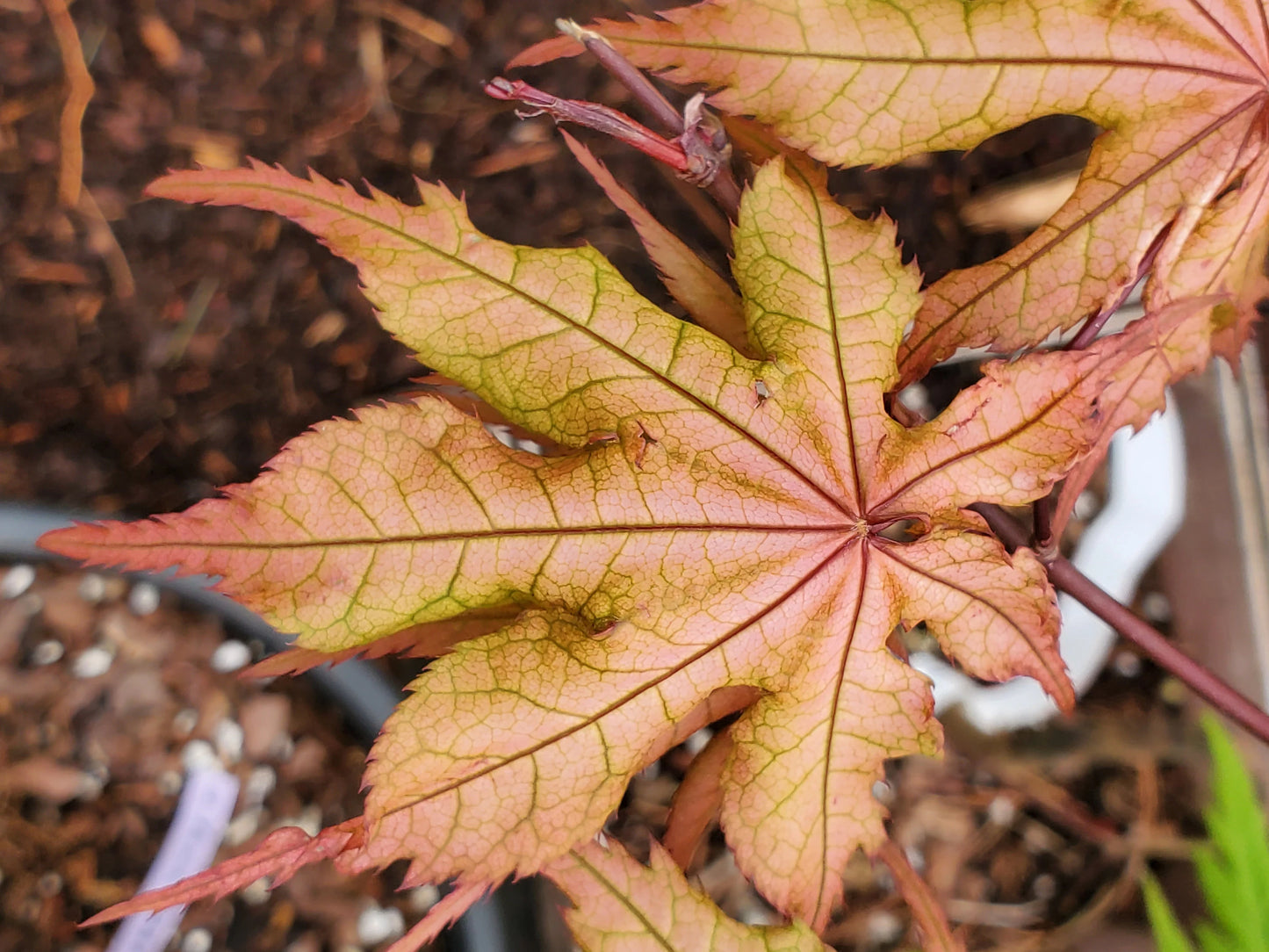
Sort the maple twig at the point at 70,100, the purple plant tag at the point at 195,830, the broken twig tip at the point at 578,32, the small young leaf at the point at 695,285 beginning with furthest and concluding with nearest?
the maple twig at the point at 70,100
the purple plant tag at the point at 195,830
the small young leaf at the point at 695,285
the broken twig tip at the point at 578,32

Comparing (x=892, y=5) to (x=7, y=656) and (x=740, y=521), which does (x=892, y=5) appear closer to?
(x=740, y=521)

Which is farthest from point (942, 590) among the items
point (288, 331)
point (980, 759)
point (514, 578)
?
point (288, 331)

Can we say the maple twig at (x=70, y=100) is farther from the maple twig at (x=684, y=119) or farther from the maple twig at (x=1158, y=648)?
the maple twig at (x=1158, y=648)

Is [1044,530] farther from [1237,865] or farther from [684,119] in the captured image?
[1237,865]

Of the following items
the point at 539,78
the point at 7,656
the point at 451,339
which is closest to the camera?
the point at 451,339

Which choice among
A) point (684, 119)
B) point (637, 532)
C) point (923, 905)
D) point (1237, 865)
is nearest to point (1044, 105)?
point (684, 119)

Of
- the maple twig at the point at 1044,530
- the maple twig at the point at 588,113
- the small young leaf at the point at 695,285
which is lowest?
the small young leaf at the point at 695,285

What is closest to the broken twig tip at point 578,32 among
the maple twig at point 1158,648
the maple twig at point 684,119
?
the maple twig at point 684,119
